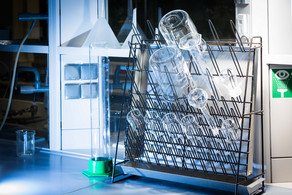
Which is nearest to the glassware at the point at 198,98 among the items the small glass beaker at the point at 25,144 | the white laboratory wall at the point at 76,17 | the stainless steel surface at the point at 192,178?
the stainless steel surface at the point at 192,178

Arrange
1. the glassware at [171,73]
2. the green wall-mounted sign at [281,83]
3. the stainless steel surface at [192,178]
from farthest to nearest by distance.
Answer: the green wall-mounted sign at [281,83] → the glassware at [171,73] → the stainless steel surface at [192,178]

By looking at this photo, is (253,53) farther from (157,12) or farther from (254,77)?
(157,12)

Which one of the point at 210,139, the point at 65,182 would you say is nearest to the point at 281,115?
the point at 210,139

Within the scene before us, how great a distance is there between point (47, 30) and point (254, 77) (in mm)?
1566

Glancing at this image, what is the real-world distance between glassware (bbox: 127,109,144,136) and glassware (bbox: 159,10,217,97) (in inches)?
16.2

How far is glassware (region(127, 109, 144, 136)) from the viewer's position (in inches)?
100

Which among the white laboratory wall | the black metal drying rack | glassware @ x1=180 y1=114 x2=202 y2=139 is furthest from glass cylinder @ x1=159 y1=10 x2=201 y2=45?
the white laboratory wall

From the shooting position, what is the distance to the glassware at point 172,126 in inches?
96.1

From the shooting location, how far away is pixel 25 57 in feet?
11.2

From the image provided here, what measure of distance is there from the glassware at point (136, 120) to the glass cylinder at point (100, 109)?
23 cm

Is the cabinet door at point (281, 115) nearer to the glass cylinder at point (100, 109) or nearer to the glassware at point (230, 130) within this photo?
the glassware at point (230, 130)

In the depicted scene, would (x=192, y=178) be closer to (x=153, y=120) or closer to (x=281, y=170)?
(x=153, y=120)

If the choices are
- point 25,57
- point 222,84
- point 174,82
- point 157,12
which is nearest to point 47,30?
point 25,57

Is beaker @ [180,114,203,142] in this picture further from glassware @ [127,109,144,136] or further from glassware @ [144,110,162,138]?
glassware @ [127,109,144,136]
